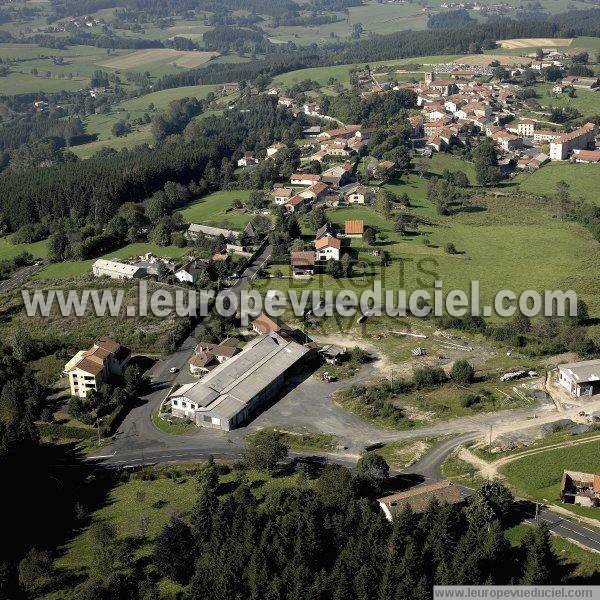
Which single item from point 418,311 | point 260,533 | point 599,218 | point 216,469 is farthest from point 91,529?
point 599,218

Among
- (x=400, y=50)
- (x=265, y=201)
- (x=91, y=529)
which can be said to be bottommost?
(x=91, y=529)

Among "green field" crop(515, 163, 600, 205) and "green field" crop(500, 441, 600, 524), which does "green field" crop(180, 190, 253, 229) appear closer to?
"green field" crop(515, 163, 600, 205)

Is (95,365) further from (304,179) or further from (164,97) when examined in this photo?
(164,97)

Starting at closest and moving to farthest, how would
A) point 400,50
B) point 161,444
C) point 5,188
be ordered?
point 161,444 → point 5,188 → point 400,50

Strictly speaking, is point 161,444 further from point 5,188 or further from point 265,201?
point 5,188

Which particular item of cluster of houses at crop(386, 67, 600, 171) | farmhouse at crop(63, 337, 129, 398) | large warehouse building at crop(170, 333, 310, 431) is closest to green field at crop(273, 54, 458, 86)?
cluster of houses at crop(386, 67, 600, 171)
